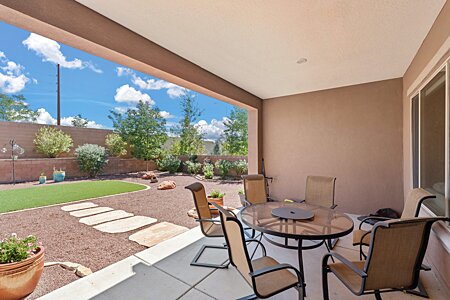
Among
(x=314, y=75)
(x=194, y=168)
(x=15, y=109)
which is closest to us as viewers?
(x=314, y=75)

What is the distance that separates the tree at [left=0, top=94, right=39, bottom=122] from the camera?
12273mm

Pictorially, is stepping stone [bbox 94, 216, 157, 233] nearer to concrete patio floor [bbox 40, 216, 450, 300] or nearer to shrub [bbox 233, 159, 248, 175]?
concrete patio floor [bbox 40, 216, 450, 300]

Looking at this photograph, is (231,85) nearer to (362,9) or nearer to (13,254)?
(362,9)

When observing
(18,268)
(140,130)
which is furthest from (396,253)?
(140,130)

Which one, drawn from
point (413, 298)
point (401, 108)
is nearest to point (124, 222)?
point (413, 298)

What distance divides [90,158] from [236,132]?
25.5 feet

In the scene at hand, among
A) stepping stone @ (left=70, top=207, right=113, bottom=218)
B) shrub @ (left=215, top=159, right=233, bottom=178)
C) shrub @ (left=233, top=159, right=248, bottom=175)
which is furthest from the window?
shrub @ (left=215, top=159, right=233, bottom=178)

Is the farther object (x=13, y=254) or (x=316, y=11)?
(x=316, y=11)

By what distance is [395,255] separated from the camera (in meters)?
1.52

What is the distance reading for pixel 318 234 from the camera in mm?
1986

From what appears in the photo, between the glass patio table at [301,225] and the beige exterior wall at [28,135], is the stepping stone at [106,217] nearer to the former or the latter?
the glass patio table at [301,225]

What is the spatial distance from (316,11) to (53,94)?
16.4m

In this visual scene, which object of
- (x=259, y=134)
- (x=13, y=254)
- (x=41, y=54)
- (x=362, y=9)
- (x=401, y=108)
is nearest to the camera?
(x=13, y=254)

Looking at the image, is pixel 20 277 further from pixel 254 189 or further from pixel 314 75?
pixel 314 75
